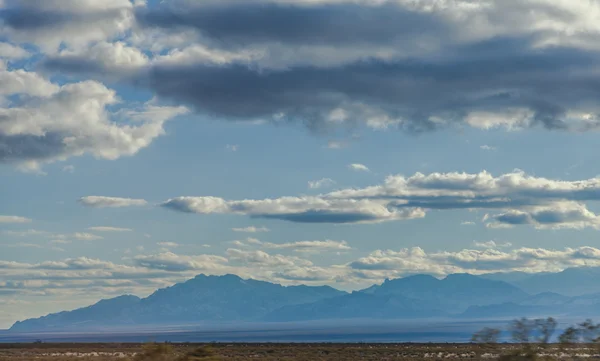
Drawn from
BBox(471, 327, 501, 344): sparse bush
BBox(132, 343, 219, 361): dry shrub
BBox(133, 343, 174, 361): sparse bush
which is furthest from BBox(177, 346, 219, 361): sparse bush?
BBox(471, 327, 501, 344): sparse bush

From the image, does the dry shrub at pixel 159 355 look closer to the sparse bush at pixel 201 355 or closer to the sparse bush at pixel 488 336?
the sparse bush at pixel 201 355

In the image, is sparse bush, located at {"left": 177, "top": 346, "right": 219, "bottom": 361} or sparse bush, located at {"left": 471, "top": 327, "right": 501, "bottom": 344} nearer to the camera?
sparse bush, located at {"left": 177, "top": 346, "right": 219, "bottom": 361}

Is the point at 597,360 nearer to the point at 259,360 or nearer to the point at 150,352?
the point at 259,360

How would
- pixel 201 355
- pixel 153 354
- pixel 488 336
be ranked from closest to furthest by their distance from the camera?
1. pixel 153 354
2. pixel 201 355
3. pixel 488 336

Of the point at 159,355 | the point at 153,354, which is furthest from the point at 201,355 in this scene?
the point at 153,354

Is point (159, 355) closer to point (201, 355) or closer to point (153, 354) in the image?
point (153, 354)

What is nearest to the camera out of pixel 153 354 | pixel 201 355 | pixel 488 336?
pixel 153 354

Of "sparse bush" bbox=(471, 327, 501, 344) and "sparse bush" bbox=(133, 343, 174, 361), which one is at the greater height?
"sparse bush" bbox=(471, 327, 501, 344)

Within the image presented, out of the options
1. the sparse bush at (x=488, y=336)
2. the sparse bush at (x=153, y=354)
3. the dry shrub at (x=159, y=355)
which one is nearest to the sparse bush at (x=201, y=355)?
the dry shrub at (x=159, y=355)

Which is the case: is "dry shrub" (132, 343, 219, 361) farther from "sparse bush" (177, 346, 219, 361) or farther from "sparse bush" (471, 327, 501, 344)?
"sparse bush" (471, 327, 501, 344)

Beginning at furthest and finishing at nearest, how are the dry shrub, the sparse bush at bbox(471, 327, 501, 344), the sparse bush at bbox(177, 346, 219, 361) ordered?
the sparse bush at bbox(471, 327, 501, 344)
the sparse bush at bbox(177, 346, 219, 361)
the dry shrub

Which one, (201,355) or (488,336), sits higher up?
(488,336)

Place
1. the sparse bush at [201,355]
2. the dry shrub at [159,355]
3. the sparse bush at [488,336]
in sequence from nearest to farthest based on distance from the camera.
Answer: the dry shrub at [159,355] < the sparse bush at [201,355] < the sparse bush at [488,336]

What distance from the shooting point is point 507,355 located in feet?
139
